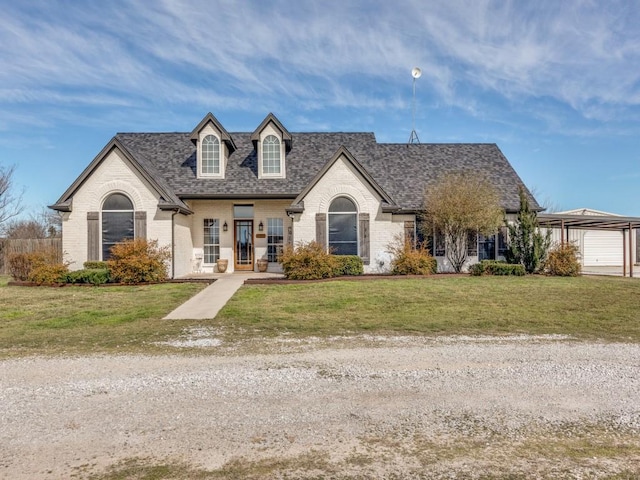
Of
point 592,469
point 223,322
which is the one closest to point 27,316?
point 223,322

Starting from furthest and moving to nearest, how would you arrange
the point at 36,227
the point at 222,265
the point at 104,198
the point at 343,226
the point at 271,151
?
the point at 36,227
the point at 271,151
the point at 222,265
the point at 343,226
the point at 104,198

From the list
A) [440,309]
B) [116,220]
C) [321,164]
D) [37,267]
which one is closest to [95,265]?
[37,267]

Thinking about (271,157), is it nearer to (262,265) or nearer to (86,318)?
(262,265)

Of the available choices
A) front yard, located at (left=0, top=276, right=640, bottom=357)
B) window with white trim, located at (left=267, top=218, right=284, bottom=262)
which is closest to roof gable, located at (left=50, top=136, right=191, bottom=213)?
front yard, located at (left=0, top=276, right=640, bottom=357)

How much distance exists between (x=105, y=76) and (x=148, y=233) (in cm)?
678

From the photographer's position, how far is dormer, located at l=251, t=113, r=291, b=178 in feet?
67.6

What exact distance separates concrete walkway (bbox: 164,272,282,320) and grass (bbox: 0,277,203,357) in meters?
0.33

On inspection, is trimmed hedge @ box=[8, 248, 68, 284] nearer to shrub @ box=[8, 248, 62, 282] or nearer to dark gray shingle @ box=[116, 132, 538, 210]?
shrub @ box=[8, 248, 62, 282]

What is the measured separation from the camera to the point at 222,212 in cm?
2052

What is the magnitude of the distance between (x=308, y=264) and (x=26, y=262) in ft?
36.9

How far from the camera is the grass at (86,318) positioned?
284 inches

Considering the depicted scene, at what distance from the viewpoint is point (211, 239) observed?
20.6 metres

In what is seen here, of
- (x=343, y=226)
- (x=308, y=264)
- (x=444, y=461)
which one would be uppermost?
(x=343, y=226)

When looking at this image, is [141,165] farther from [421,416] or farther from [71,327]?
[421,416]
